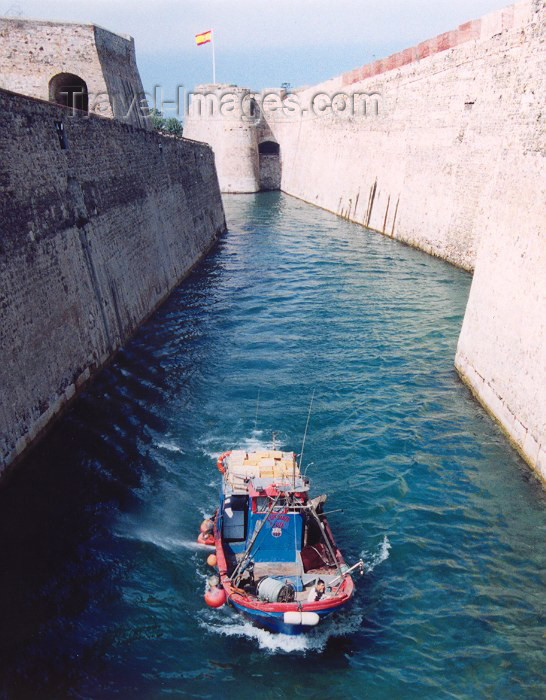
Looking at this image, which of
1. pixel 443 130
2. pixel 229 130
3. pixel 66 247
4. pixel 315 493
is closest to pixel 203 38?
pixel 229 130

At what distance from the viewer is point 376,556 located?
938 centimetres

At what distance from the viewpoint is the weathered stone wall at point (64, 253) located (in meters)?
10.8

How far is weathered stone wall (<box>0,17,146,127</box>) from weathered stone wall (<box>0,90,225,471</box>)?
270 cm

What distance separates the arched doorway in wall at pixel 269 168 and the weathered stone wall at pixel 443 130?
17.6 meters

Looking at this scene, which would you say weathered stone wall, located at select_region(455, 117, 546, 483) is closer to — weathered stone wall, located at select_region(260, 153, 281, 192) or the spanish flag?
the spanish flag

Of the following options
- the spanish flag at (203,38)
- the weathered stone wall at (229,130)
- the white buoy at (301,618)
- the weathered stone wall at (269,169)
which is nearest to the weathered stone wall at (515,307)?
the white buoy at (301,618)

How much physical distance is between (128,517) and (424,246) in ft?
76.5

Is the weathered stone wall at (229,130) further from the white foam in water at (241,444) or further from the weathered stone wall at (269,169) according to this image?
the white foam in water at (241,444)

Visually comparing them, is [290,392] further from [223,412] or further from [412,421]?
[412,421]

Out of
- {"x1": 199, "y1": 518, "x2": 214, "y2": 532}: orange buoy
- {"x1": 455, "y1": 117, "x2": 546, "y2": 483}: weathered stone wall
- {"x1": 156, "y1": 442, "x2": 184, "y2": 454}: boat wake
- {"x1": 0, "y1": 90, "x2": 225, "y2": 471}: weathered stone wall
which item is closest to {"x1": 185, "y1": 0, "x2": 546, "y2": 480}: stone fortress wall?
{"x1": 455, "y1": 117, "x2": 546, "y2": 483}: weathered stone wall

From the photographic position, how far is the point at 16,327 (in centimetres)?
1080

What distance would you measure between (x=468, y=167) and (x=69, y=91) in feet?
52.0

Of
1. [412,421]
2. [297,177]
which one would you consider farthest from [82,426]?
[297,177]

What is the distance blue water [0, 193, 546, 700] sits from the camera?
7.38 meters
